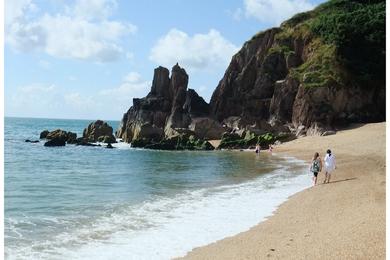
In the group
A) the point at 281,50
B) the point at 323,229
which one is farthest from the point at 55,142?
the point at 323,229

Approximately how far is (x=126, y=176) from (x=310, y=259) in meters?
21.7

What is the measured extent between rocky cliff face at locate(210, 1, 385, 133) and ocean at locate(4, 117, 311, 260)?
107 ft

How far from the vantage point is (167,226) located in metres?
14.4

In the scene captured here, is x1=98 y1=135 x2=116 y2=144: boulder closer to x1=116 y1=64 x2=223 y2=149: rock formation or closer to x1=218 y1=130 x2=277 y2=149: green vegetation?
x1=116 y1=64 x2=223 y2=149: rock formation

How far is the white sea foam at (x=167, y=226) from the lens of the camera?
1170 cm

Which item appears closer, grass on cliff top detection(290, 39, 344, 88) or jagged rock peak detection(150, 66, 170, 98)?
grass on cliff top detection(290, 39, 344, 88)

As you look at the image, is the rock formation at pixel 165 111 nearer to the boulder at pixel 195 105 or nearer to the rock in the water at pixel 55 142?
the boulder at pixel 195 105

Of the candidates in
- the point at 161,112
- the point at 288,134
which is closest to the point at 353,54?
the point at 288,134

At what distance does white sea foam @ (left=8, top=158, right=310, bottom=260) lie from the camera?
38.4ft

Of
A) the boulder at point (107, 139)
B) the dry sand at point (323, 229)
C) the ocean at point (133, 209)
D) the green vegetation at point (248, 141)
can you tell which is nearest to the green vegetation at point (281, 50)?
the green vegetation at point (248, 141)

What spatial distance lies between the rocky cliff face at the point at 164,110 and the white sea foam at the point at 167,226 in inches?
1849

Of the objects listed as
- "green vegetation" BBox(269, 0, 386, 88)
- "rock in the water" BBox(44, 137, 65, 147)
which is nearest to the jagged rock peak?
"rock in the water" BBox(44, 137, 65, 147)

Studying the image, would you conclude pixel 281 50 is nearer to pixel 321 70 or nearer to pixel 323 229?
pixel 321 70

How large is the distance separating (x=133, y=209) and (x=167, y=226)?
3617 mm
